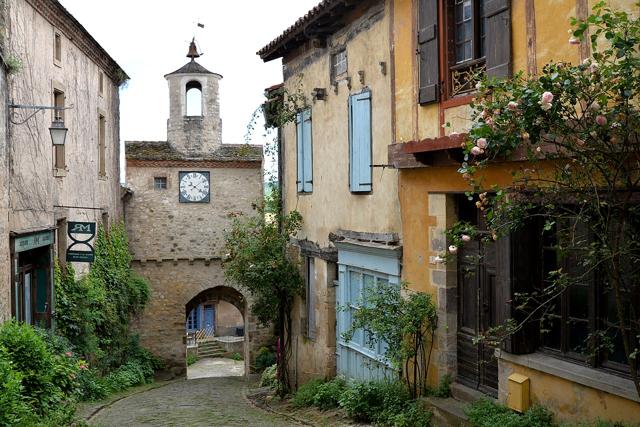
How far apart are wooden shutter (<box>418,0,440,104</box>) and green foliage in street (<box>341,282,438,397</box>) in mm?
2506

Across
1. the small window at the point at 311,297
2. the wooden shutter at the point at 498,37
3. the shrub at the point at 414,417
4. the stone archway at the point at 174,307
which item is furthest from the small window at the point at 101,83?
the wooden shutter at the point at 498,37

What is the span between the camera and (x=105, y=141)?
719 inches

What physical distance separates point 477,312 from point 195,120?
55.2ft

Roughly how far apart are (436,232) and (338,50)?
168 inches

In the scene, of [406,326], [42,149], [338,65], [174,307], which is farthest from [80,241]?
[174,307]

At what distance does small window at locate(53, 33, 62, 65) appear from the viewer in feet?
44.7

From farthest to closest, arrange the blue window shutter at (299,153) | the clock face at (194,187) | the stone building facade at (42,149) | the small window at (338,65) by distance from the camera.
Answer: the clock face at (194,187) < the blue window shutter at (299,153) < the small window at (338,65) < the stone building facade at (42,149)

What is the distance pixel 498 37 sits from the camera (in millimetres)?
7371

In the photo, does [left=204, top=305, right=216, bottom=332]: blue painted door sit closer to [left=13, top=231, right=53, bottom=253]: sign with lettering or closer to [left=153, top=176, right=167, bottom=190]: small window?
[left=153, top=176, right=167, bottom=190]: small window

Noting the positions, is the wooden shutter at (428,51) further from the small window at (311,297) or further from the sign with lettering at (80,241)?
the sign with lettering at (80,241)

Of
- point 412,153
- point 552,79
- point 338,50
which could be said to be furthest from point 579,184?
point 338,50

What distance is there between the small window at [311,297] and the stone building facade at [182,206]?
9674 millimetres

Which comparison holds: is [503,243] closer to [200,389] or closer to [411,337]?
[411,337]

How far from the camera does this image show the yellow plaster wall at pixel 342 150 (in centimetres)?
1005
